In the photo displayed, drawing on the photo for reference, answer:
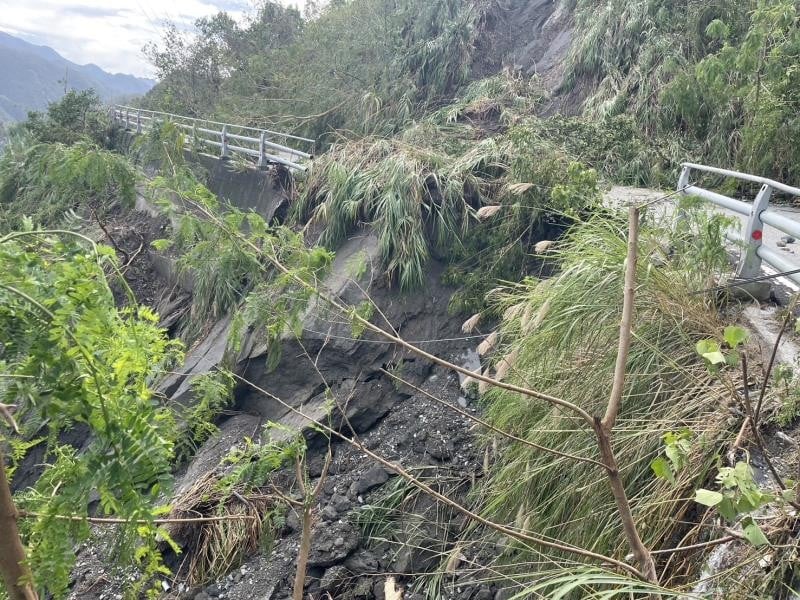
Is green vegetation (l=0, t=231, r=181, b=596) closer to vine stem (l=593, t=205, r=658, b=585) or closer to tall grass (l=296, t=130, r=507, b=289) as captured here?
vine stem (l=593, t=205, r=658, b=585)

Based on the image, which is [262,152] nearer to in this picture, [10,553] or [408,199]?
[408,199]

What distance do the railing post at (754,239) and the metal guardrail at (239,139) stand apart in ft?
21.5

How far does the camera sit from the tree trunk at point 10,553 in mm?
1545

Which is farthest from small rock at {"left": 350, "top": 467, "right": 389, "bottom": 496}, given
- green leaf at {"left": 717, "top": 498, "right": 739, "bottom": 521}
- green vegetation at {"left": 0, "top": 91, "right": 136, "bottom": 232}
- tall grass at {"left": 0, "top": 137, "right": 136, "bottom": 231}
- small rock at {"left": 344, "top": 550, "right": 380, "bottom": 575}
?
green leaf at {"left": 717, "top": 498, "right": 739, "bottom": 521}

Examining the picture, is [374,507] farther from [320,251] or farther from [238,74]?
[238,74]

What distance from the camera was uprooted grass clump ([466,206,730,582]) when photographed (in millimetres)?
2941

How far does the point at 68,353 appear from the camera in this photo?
1451mm

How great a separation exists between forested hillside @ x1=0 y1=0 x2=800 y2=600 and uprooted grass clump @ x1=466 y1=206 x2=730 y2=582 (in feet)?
0.07

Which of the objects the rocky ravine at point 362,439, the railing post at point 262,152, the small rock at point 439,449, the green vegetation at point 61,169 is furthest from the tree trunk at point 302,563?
the railing post at point 262,152

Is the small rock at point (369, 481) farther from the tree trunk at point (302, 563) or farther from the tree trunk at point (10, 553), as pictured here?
the tree trunk at point (10, 553)

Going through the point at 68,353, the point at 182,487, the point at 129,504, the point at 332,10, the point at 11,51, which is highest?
the point at 11,51

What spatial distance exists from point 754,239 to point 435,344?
3.77 m

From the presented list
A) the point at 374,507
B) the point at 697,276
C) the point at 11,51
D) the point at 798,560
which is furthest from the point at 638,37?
the point at 11,51

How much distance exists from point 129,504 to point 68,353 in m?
0.41
